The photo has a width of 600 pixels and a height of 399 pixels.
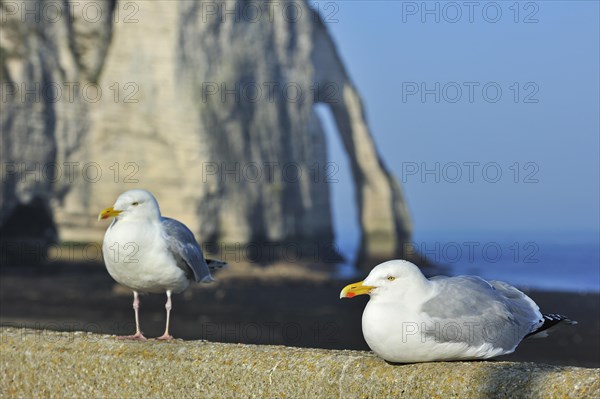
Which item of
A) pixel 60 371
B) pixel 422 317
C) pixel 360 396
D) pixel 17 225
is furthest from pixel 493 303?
pixel 17 225

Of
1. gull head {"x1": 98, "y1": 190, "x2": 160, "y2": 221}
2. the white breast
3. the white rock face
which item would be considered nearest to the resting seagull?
the white breast

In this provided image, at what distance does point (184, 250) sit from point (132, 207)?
49cm

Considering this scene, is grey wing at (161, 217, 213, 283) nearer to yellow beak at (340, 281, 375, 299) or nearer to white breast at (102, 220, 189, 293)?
white breast at (102, 220, 189, 293)

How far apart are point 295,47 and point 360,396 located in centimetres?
4804

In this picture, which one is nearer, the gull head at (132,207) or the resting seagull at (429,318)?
the resting seagull at (429,318)

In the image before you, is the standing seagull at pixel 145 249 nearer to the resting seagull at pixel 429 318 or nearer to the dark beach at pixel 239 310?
the resting seagull at pixel 429 318

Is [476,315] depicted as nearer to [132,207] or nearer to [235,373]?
[235,373]

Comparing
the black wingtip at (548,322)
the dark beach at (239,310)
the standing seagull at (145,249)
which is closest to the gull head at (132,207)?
the standing seagull at (145,249)

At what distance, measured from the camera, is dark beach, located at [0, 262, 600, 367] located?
2069 cm

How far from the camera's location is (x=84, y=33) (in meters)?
43.6

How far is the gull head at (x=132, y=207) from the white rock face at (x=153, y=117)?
33.8 meters

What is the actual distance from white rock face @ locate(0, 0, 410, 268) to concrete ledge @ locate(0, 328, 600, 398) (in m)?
34.0

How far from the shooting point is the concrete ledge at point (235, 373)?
5.08 metres

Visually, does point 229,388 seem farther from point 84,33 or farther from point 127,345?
point 84,33
